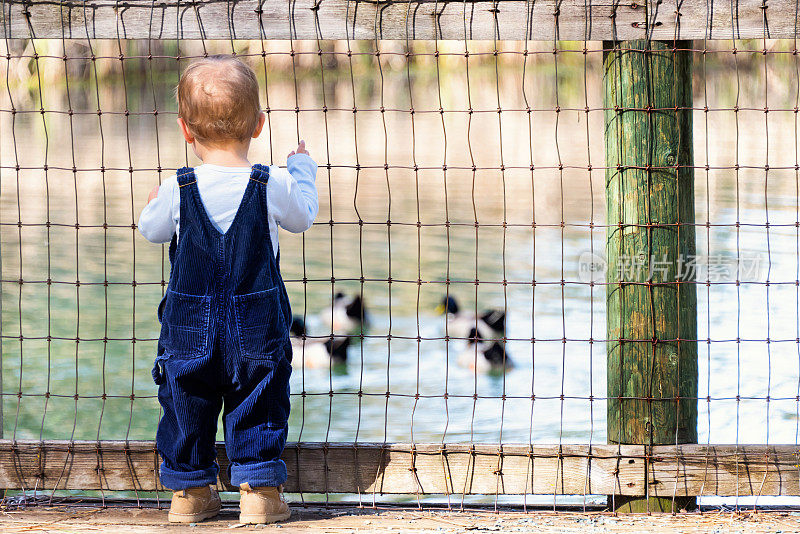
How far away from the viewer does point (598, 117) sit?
578 inches

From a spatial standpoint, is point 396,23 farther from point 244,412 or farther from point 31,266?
point 31,266

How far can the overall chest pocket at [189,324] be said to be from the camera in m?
2.16

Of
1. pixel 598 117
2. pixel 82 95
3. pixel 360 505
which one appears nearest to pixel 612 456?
pixel 360 505

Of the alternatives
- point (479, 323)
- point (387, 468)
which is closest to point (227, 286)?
point (387, 468)

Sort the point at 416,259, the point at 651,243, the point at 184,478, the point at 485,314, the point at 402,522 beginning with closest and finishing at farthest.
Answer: the point at 184,478 < the point at 402,522 < the point at 651,243 < the point at 485,314 < the point at 416,259

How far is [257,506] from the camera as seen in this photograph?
2.24m

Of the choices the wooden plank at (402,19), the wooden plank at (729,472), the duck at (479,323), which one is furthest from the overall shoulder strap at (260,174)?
the duck at (479,323)

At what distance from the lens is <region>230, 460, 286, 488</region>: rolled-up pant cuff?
2.19 metres

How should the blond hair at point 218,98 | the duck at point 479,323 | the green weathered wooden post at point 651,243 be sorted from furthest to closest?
1. the duck at point 479,323
2. the green weathered wooden post at point 651,243
3. the blond hair at point 218,98

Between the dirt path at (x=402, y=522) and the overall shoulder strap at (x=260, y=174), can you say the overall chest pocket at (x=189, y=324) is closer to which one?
the overall shoulder strap at (x=260, y=174)

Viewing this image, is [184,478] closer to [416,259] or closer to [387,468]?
[387,468]

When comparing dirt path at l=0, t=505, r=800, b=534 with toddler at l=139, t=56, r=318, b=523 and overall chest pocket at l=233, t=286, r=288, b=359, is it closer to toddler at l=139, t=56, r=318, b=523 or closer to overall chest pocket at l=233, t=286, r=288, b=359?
toddler at l=139, t=56, r=318, b=523

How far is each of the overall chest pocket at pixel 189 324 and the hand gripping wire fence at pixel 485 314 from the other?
32 cm

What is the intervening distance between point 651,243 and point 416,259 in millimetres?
7682
